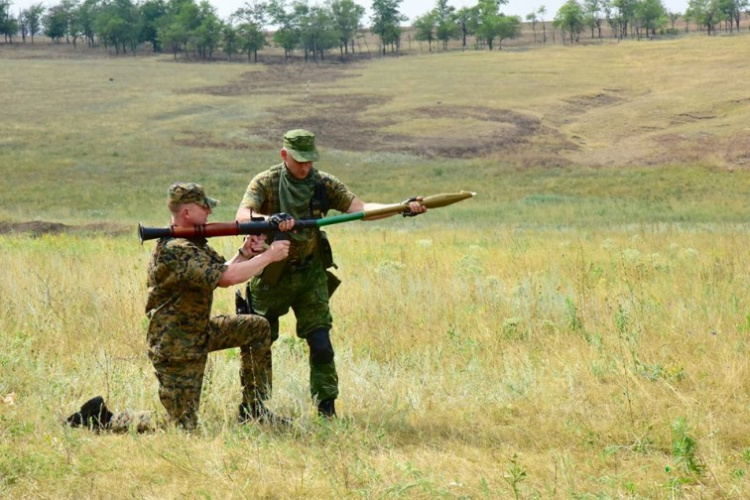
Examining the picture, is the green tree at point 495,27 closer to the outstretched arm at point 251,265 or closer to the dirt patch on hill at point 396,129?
the dirt patch on hill at point 396,129

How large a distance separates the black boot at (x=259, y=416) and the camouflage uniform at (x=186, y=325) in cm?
9

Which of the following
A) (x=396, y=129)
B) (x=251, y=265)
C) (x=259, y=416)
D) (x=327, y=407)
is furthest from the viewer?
(x=396, y=129)

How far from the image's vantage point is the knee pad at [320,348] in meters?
5.89

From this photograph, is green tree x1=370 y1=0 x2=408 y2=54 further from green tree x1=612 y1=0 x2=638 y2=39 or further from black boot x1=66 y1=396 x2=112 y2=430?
black boot x1=66 y1=396 x2=112 y2=430

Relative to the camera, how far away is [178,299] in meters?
5.35

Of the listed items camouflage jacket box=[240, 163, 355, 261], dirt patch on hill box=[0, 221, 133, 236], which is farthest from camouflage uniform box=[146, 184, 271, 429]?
dirt patch on hill box=[0, 221, 133, 236]

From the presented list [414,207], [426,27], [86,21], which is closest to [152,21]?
[86,21]

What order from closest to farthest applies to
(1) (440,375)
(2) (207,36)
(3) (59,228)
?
(1) (440,375) < (3) (59,228) < (2) (207,36)

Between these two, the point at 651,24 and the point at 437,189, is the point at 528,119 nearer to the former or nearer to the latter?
the point at 437,189

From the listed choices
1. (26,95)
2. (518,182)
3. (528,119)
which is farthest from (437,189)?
(26,95)

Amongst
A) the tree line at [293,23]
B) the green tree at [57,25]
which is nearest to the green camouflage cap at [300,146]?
the tree line at [293,23]

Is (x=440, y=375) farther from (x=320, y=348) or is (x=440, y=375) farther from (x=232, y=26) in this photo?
(x=232, y=26)

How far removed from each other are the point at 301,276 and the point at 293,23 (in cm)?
12165

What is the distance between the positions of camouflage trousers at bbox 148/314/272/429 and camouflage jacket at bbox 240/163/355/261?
2.05ft
